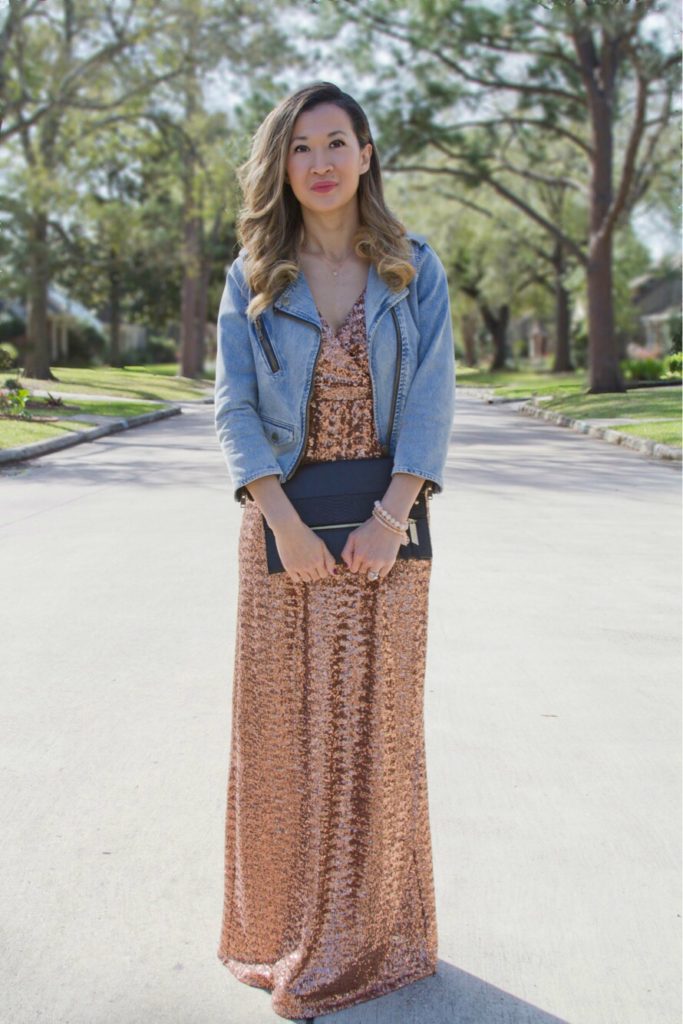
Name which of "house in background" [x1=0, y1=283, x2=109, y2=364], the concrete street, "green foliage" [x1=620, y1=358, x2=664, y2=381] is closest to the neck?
the concrete street

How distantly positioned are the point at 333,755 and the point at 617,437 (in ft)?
54.1

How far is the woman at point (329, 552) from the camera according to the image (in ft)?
8.39

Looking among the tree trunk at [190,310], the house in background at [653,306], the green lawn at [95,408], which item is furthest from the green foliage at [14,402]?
the house in background at [653,306]

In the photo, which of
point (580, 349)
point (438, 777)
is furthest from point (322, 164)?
point (580, 349)

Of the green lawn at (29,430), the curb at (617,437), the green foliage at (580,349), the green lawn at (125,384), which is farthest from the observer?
the green foliage at (580,349)

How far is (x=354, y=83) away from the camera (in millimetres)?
27797

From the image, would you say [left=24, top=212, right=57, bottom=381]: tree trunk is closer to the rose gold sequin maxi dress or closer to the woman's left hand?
the rose gold sequin maxi dress

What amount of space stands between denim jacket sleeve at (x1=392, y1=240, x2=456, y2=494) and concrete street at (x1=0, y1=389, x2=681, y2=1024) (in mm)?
1227

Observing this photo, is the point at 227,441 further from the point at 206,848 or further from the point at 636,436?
the point at 636,436

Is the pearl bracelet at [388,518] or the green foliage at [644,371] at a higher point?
Answer: the pearl bracelet at [388,518]

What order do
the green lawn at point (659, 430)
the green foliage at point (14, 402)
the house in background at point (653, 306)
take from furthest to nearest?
the house in background at point (653, 306)
the green foliage at point (14, 402)
the green lawn at point (659, 430)

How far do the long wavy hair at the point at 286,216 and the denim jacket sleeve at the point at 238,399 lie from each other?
0.18 feet

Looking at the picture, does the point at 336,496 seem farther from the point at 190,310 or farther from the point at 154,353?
the point at 154,353

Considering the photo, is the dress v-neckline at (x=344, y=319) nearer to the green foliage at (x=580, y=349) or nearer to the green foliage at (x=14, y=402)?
the green foliage at (x=14, y=402)
